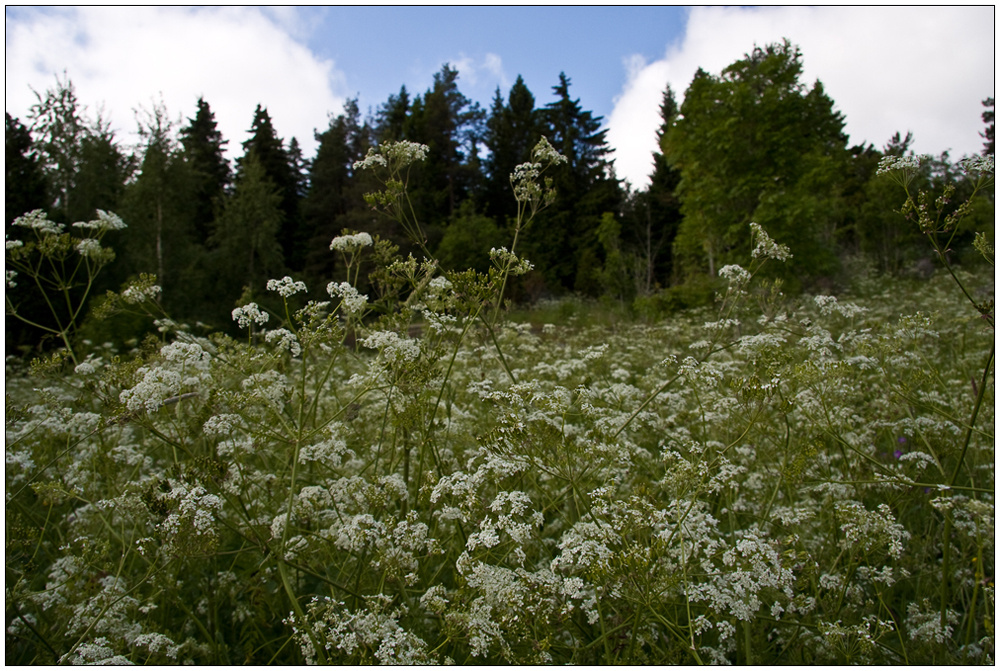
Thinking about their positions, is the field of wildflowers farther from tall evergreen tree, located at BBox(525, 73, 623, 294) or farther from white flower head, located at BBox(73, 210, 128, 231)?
tall evergreen tree, located at BBox(525, 73, 623, 294)

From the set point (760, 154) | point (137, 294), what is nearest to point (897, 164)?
point (137, 294)

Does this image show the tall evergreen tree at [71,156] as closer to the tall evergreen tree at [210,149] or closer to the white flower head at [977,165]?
the tall evergreen tree at [210,149]

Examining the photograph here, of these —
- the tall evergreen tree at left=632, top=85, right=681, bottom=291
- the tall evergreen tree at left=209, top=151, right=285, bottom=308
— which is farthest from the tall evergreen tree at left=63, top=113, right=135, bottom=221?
the tall evergreen tree at left=632, top=85, right=681, bottom=291

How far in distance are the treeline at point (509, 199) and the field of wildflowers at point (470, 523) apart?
1.12 m

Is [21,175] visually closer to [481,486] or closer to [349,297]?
[349,297]

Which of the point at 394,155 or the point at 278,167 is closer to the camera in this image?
the point at 394,155

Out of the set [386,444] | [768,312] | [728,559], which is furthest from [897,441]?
[386,444]

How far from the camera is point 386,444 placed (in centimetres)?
396

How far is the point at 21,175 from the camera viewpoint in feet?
52.5

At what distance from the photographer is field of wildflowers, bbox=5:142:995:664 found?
199 centimetres

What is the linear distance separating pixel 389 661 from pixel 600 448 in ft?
3.82

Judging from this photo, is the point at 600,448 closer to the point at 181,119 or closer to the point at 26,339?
the point at 26,339

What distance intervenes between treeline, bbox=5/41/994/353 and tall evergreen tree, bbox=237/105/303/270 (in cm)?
16

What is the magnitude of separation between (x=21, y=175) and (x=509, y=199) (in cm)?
2427
